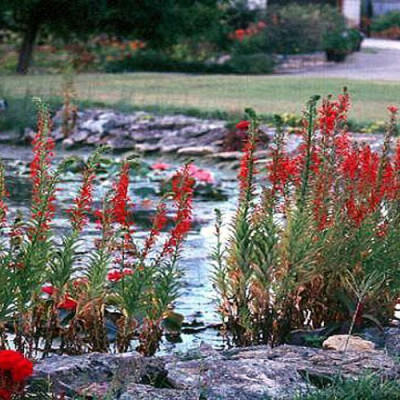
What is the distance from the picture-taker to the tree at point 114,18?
23.0 m

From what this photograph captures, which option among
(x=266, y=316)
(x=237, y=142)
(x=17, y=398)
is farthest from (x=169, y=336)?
(x=237, y=142)

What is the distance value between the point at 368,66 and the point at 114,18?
5939mm

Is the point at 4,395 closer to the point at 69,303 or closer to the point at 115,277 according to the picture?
the point at 69,303

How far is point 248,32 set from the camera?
2655cm

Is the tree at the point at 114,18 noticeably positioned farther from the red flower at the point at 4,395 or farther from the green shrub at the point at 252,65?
the red flower at the point at 4,395

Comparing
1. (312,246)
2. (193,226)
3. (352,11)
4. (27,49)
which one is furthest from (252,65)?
(312,246)

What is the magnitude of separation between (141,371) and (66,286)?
641 mm

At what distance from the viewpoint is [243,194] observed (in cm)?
529

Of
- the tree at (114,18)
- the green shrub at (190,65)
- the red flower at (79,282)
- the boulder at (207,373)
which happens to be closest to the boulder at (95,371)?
the boulder at (207,373)

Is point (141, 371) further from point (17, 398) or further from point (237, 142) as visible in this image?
point (237, 142)

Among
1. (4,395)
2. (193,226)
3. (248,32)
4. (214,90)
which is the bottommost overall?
(193,226)

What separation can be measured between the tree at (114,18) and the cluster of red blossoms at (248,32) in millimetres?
1543

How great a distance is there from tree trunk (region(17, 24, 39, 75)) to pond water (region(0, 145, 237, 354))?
37.0 feet

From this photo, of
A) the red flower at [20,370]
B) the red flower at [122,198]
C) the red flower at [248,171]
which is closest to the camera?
the red flower at [20,370]
